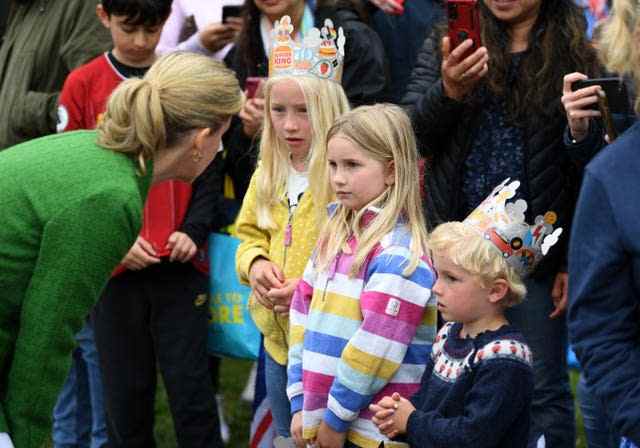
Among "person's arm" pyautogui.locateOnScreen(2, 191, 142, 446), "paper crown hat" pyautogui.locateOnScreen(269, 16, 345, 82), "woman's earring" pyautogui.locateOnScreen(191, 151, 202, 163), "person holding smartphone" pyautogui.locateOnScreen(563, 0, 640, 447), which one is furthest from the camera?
"paper crown hat" pyautogui.locateOnScreen(269, 16, 345, 82)

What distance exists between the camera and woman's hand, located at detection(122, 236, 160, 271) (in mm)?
5184

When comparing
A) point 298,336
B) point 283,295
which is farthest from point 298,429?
point 283,295

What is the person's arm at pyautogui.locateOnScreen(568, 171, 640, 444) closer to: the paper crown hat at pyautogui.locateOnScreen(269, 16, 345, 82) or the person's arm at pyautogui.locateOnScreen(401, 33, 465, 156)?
the person's arm at pyautogui.locateOnScreen(401, 33, 465, 156)

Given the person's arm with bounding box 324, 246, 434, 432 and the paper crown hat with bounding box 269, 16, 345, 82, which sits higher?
the paper crown hat with bounding box 269, 16, 345, 82

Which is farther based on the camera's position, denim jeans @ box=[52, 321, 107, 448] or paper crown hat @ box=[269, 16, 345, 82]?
denim jeans @ box=[52, 321, 107, 448]

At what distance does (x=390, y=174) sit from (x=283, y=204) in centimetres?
59

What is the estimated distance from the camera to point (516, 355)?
3648 millimetres

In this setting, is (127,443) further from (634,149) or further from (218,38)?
(634,149)

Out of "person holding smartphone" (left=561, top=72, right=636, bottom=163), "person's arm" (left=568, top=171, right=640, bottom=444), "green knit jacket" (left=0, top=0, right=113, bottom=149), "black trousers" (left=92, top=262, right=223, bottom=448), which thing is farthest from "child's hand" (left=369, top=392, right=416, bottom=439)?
"green knit jacket" (left=0, top=0, right=113, bottom=149)

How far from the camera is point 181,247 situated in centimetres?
522

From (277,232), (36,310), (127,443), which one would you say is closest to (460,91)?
(277,232)

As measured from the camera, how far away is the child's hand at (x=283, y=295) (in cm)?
442

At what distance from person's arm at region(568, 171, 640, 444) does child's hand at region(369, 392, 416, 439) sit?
0.81 metres

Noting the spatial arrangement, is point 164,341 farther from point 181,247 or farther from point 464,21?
point 464,21
